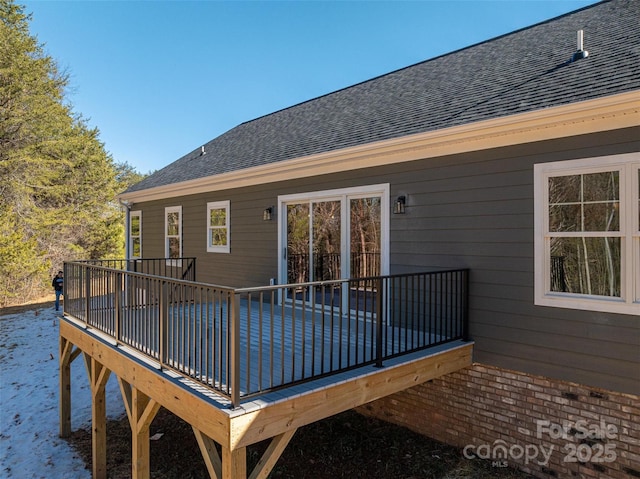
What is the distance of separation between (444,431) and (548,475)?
1.17 metres

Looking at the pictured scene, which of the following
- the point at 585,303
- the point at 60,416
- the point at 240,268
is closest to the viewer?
the point at 585,303

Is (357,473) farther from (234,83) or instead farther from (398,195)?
(234,83)

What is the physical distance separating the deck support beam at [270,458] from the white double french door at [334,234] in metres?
2.99

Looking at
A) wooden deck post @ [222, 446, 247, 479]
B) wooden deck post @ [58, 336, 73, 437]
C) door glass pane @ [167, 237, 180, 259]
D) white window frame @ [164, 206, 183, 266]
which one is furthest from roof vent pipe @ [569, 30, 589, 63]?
door glass pane @ [167, 237, 180, 259]

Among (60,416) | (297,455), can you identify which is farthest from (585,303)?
(60,416)

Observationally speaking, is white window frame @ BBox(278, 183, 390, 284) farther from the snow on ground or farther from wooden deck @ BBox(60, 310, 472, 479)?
the snow on ground

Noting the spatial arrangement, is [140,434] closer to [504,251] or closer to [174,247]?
[504,251]

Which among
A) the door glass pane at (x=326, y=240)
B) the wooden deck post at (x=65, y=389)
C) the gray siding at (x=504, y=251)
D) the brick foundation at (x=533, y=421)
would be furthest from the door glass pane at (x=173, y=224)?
the brick foundation at (x=533, y=421)

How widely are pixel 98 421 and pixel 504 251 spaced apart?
541 centimetres

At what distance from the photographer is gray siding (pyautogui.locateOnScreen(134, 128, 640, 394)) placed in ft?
12.1

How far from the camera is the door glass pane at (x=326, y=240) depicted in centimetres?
614

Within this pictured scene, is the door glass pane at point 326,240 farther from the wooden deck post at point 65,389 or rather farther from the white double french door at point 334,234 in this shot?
the wooden deck post at point 65,389

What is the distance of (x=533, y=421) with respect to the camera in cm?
414

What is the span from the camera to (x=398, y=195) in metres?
5.32
